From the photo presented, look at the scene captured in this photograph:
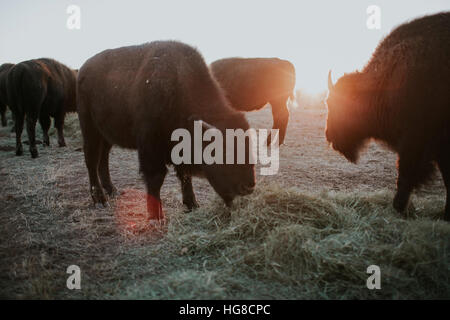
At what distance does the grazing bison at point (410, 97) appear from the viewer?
133 inches

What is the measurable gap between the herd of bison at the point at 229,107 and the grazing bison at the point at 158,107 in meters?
0.01

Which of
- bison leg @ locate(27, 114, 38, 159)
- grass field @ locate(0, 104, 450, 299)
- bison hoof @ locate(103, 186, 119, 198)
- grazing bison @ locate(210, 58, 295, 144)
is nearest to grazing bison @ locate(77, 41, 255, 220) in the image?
grass field @ locate(0, 104, 450, 299)

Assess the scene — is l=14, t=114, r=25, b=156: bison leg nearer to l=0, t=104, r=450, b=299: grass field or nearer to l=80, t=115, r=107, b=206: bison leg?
l=0, t=104, r=450, b=299: grass field

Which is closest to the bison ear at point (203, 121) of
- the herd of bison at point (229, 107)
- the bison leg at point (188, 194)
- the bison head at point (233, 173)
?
the herd of bison at point (229, 107)

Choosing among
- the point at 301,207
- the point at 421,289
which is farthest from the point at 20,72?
the point at 421,289

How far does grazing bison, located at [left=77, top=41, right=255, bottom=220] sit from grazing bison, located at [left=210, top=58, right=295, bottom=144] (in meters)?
4.92

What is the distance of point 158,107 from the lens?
3.57m

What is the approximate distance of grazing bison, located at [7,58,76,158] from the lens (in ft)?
25.6

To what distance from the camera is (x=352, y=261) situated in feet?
8.48

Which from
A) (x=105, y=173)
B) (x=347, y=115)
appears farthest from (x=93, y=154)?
(x=347, y=115)

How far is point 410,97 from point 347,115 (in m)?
1.00

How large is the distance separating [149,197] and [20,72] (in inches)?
258

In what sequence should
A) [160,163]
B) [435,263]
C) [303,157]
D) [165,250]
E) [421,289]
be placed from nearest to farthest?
[421,289] < [435,263] < [165,250] < [160,163] < [303,157]
